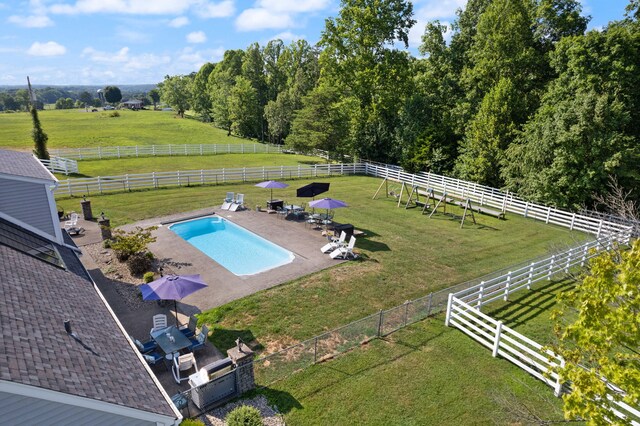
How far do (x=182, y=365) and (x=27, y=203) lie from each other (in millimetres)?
6906

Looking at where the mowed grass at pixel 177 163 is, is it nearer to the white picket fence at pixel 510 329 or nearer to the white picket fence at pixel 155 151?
the white picket fence at pixel 155 151

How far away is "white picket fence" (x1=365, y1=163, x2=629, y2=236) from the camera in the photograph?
21.7 meters

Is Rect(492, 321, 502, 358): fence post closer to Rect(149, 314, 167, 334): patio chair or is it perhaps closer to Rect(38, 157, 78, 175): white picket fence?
Rect(149, 314, 167, 334): patio chair

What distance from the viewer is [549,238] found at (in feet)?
68.9

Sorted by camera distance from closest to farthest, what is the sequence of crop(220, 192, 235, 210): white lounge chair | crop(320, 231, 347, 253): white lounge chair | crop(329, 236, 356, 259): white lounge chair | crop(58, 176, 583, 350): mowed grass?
crop(58, 176, 583, 350): mowed grass < crop(329, 236, 356, 259): white lounge chair < crop(320, 231, 347, 253): white lounge chair < crop(220, 192, 235, 210): white lounge chair

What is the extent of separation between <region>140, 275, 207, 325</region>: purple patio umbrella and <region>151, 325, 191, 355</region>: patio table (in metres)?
0.71

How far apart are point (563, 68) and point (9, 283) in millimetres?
32184

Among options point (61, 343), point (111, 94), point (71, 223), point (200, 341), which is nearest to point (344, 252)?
point (200, 341)

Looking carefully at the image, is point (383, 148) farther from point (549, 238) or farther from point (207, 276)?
point (207, 276)

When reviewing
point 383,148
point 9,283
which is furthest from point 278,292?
point 383,148

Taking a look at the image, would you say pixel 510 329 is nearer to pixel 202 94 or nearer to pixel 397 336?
pixel 397 336

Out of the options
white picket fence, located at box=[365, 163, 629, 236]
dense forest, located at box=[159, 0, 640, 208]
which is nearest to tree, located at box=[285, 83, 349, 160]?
dense forest, located at box=[159, 0, 640, 208]

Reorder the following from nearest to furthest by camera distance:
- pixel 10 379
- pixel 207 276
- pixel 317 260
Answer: pixel 10 379 < pixel 207 276 < pixel 317 260

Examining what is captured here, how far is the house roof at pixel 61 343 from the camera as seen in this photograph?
5.25 meters
